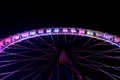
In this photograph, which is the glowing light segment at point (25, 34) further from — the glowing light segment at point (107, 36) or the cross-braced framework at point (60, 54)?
the glowing light segment at point (107, 36)

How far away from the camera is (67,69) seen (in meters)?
1.54

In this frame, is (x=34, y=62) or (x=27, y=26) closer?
(x=34, y=62)

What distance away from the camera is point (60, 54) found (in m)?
1.49

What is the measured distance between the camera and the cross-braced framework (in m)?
1.52

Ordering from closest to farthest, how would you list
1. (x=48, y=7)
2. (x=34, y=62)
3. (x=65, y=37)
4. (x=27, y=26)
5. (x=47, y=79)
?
1. (x=47, y=79)
2. (x=34, y=62)
3. (x=65, y=37)
4. (x=27, y=26)
5. (x=48, y=7)

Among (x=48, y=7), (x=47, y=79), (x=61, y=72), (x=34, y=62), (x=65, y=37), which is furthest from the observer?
(x=48, y=7)

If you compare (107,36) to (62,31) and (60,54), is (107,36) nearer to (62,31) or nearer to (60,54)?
(62,31)

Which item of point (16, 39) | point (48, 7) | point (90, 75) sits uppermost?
point (48, 7)

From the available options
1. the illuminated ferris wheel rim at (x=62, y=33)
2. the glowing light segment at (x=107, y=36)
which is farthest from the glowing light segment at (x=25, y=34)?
the glowing light segment at (x=107, y=36)

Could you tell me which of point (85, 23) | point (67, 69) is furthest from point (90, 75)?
point (85, 23)

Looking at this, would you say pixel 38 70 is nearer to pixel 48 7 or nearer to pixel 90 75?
pixel 90 75

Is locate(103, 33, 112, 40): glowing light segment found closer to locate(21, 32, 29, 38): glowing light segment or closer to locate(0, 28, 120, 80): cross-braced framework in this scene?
locate(0, 28, 120, 80): cross-braced framework

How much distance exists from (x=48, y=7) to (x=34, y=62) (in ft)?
2.91

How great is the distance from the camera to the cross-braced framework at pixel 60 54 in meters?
1.52
